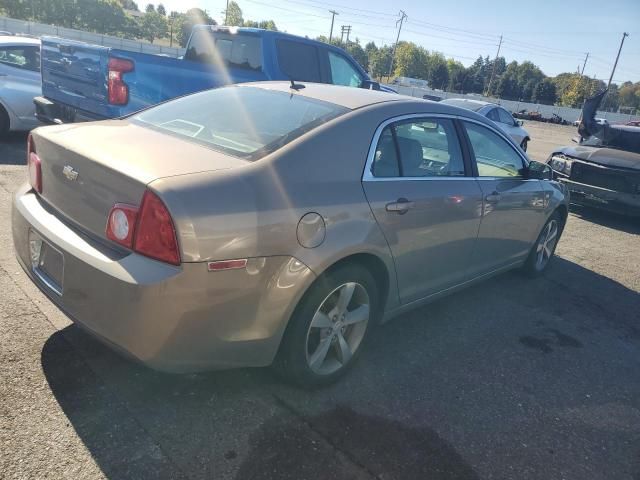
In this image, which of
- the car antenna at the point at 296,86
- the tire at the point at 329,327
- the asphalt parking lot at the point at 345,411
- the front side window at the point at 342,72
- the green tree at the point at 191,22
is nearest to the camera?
the asphalt parking lot at the point at 345,411

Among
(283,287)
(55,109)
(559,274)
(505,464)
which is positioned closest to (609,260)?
(559,274)

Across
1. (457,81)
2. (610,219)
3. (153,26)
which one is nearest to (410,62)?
(457,81)

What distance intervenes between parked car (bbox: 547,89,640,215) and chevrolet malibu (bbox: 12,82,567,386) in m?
5.27

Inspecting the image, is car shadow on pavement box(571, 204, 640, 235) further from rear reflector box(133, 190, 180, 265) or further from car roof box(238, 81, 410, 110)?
rear reflector box(133, 190, 180, 265)

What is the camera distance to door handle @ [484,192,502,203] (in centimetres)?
385

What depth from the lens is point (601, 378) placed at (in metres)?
3.52

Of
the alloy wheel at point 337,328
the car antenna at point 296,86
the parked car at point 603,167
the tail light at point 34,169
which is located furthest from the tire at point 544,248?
the tail light at point 34,169

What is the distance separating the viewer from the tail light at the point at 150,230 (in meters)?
2.12

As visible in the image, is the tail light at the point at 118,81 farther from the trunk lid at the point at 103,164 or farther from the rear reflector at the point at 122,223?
the rear reflector at the point at 122,223

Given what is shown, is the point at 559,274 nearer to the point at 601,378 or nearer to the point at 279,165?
the point at 601,378

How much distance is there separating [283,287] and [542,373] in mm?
2086

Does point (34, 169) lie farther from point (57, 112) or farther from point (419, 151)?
point (57, 112)

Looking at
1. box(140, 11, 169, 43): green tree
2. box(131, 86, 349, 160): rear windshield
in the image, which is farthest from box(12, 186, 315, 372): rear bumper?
box(140, 11, 169, 43): green tree

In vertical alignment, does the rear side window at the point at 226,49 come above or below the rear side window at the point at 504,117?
above
